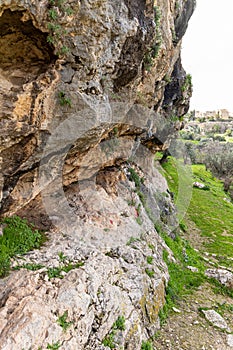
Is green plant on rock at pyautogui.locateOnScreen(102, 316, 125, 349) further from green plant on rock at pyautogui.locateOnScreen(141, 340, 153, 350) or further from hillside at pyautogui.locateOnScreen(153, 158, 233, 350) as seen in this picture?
hillside at pyautogui.locateOnScreen(153, 158, 233, 350)

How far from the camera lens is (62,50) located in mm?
7730

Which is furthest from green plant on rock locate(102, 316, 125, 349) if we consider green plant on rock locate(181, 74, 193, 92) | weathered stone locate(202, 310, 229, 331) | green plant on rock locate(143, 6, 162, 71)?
green plant on rock locate(181, 74, 193, 92)

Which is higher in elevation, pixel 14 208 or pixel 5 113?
pixel 5 113

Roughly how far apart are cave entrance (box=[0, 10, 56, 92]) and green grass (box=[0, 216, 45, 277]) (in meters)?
4.81

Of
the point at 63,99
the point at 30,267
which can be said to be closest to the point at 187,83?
the point at 63,99

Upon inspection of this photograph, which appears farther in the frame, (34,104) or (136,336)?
(136,336)

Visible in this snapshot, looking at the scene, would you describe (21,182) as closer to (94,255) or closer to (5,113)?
(5,113)

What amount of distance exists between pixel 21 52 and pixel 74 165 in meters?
5.21

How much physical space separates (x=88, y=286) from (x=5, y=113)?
576cm

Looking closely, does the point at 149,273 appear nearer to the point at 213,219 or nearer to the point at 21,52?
the point at 21,52

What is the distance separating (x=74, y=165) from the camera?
37.9 feet

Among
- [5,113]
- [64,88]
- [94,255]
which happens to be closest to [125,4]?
[64,88]

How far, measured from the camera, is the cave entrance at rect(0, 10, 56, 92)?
22.6 feet

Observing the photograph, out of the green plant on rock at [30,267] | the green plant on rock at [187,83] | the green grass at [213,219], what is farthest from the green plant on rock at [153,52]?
the green grass at [213,219]
